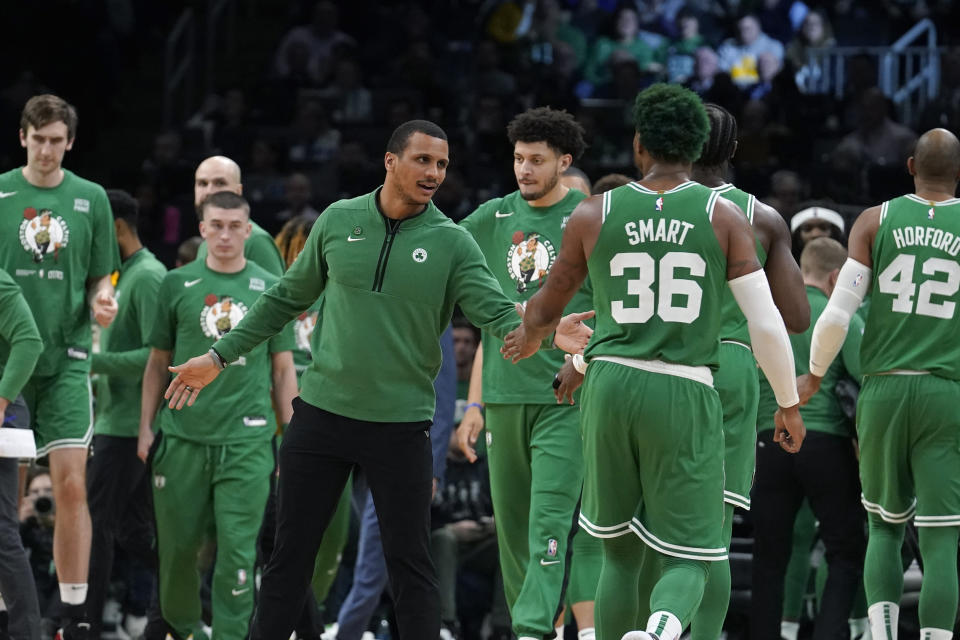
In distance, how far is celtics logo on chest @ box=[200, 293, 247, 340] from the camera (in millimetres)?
7391

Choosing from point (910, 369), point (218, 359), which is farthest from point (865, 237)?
point (218, 359)

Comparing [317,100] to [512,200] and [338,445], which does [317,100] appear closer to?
[512,200]

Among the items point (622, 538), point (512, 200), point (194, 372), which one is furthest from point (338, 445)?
point (512, 200)

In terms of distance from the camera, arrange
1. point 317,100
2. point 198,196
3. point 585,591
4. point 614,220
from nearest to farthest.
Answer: point 614,220 → point 585,591 → point 198,196 → point 317,100

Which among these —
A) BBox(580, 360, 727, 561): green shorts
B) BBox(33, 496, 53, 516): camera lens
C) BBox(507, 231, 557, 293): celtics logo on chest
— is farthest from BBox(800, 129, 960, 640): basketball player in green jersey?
BBox(33, 496, 53, 516): camera lens

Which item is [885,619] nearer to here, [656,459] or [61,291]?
[656,459]

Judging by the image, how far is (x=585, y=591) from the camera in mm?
6742

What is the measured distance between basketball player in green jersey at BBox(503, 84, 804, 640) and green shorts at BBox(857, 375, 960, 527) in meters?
1.52

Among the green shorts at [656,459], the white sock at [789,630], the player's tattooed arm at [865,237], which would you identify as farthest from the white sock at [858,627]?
the green shorts at [656,459]

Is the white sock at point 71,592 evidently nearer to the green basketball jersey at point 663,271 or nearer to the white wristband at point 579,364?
the white wristband at point 579,364

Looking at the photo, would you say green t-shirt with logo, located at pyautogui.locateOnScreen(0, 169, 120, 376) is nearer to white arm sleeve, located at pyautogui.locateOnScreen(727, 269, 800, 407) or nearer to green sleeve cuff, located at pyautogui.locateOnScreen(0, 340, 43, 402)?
green sleeve cuff, located at pyautogui.locateOnScreen(0, 340, 43, 402)

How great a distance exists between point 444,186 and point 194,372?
6.93 metres

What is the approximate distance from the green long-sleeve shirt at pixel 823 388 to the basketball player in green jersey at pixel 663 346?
2446 millimetres

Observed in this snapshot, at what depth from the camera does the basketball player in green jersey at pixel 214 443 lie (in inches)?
287
